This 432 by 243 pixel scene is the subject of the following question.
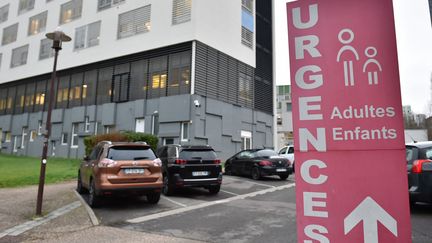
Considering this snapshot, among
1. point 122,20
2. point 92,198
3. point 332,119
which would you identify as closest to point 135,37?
point 122,20

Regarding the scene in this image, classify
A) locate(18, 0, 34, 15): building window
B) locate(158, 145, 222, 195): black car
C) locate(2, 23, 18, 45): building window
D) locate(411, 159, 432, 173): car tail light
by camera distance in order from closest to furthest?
locate(411, 159, 432, 173): car tail light → locate(158, 145, 222, 195): black car → locate(18, 0, 34, 15): building window → locate(2, 23, 18, 45): building window

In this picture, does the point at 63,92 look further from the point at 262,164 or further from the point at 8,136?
the point at 262,164

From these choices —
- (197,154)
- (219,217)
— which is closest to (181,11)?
(197,154)

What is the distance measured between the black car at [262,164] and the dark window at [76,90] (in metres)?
20.4

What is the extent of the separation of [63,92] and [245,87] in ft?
59.2

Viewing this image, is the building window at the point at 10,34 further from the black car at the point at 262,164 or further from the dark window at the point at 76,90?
the black car at the point at 262,164

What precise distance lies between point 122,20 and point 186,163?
836 inches

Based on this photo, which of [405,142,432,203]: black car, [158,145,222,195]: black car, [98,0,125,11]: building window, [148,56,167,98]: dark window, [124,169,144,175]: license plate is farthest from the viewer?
[98,0,125,11]: building window

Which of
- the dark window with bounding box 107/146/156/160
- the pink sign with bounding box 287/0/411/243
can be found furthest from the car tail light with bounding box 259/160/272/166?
the pink sign with bounding box 287/0/411/243

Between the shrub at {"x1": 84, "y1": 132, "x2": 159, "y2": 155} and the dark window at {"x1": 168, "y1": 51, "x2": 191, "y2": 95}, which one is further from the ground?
the dark window at {"x1": 168, "y1": 51, "x2": 191, "y2": 95}

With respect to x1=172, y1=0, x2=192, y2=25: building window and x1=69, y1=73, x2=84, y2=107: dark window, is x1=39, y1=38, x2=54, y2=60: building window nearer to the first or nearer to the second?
x1=69, y1=73, x2=84, y2=107: dark window

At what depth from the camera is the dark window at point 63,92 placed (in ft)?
104

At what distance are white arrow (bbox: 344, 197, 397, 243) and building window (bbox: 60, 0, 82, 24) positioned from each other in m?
34.5

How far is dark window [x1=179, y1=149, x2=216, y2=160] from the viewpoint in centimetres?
1065
